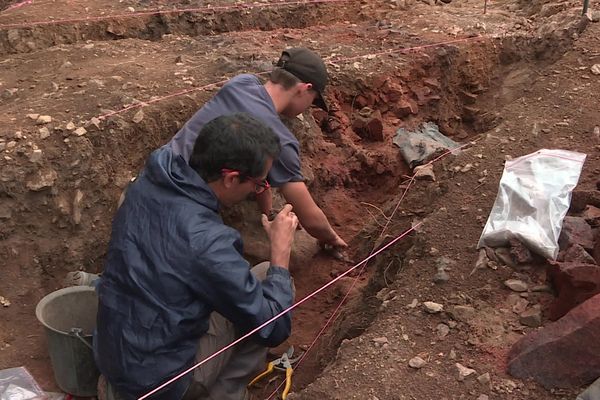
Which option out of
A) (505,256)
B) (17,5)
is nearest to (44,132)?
(505,256)

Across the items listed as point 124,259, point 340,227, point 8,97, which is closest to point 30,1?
point 8,97

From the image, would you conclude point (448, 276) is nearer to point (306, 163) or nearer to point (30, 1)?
point (306, 163)

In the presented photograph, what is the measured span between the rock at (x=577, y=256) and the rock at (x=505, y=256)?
242 millimetres

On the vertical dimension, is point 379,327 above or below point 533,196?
below

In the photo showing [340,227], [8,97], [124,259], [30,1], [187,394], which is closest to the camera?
[124,259]

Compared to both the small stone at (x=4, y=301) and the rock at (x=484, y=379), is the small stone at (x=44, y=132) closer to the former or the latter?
the small stone at (x=4, y=301)

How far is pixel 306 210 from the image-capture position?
3.94 metres

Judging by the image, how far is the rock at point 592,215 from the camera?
3.38m

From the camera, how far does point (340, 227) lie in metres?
5.18

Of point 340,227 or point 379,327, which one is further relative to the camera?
point 340,227

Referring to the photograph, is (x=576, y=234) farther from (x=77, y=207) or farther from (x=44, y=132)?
(x=44, y=132)

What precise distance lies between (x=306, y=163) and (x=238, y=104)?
1446mm

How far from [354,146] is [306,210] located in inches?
70.6

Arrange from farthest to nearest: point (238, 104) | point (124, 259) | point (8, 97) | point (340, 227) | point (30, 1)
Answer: point (30, 1) → point (340, 227) → point (8, 97) → point (238, 104) → point (124, 259)
